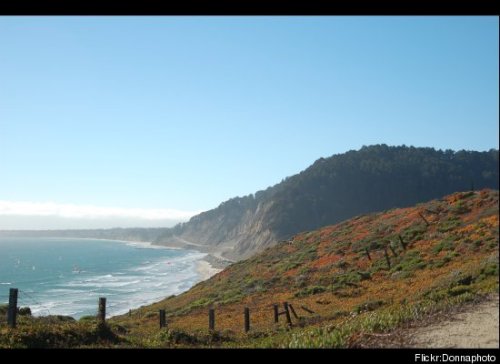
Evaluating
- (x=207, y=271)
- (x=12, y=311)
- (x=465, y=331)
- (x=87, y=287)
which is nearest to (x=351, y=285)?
(x=12, y=311)

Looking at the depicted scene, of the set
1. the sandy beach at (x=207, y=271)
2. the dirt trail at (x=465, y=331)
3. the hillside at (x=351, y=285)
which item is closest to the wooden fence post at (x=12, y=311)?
the hillside at (x=351, y=285)

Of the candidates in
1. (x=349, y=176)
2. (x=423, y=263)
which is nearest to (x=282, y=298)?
(x=423, y=263)

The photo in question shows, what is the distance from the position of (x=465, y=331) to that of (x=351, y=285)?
66.8 ft

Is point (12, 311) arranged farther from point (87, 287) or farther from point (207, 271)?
point (207, 271)

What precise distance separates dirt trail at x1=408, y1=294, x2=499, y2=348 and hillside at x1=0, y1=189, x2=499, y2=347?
77cm

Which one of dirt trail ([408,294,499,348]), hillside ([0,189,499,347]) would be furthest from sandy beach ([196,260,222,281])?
dirt trail ([408,294,499,348])

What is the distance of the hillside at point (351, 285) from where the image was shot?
11695mm

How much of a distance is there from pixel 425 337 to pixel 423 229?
88.8 feet

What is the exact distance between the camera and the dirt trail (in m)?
7.78

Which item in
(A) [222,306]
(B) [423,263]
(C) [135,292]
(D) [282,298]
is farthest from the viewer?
(C) [135,292]

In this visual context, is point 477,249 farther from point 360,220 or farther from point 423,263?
point 360,220

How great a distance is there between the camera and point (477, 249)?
2041 cm

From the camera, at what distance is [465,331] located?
8711 millimetres

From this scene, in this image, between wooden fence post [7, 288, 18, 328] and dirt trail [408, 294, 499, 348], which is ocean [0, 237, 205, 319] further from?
dirt trail [408, 294, 499, 348]
